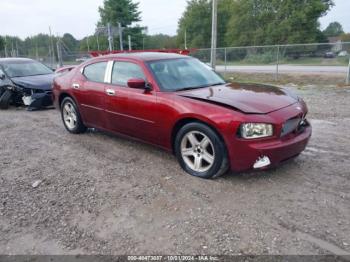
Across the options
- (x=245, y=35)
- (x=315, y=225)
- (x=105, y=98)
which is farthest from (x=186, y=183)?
(x=245, y=35)

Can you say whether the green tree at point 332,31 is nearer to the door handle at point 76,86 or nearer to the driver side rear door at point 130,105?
the door handle at point 76,86

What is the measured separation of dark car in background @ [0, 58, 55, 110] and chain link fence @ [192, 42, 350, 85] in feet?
35.9

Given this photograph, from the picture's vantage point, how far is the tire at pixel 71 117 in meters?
6.32

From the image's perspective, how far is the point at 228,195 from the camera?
12.4 feet

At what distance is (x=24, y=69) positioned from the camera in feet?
34.0

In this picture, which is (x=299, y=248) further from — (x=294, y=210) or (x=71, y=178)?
(x=71, y=178)

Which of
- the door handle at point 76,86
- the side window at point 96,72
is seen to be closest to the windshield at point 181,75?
the side window at point 96,72

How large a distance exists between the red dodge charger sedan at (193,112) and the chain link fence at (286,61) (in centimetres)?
1261

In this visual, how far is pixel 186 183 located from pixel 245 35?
4827cm

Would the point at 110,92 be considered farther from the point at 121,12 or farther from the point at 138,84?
the point at 121,12

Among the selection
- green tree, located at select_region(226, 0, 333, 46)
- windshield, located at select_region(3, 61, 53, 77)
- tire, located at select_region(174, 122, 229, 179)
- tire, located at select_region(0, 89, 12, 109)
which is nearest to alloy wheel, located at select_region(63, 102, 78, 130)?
tire, located at select_region(174, 122, 229, 179)

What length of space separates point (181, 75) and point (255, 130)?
167 cm

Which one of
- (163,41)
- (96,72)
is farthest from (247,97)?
(163,41)

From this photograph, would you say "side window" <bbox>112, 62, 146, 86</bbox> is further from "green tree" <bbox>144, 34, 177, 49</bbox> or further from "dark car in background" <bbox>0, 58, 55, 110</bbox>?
"green tree" <bbox>144, 34, 177, 49</bbox>
